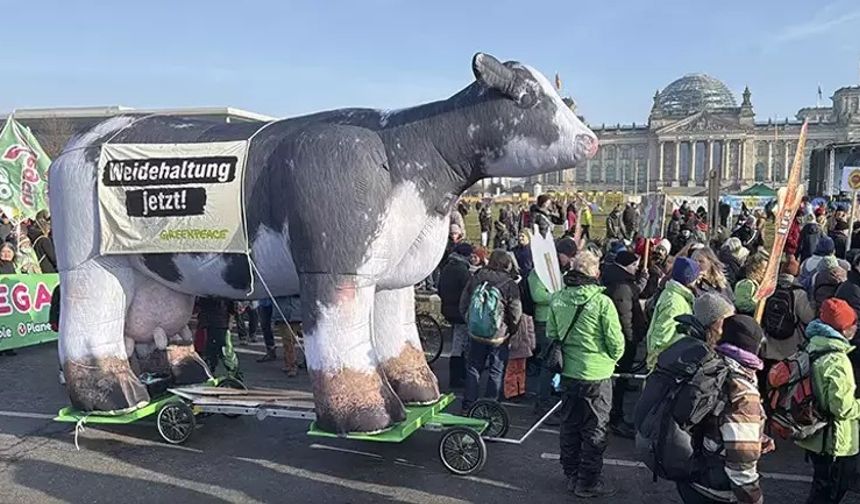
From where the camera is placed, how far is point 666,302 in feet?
19.9

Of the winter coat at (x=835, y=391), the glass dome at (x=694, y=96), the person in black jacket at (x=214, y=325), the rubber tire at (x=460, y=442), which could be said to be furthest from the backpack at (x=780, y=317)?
the glass dome at (x=694, y=96)

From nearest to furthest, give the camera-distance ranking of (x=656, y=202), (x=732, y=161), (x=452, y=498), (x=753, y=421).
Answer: (x=753, y=421) < (x=452, y=498) < (x=656, y=202) < (x=732, y=161)

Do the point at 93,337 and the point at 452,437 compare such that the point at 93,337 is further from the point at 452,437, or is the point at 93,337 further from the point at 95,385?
the point at 452,437

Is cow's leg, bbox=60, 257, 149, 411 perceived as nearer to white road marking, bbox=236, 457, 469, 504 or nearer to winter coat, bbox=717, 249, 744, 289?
white road marking, bbox=236, 457, 469, 504

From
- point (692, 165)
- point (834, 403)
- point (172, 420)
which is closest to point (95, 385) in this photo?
point (172, 420)

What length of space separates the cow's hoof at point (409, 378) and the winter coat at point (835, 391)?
3.01 metres

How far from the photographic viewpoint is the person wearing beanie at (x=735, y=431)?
3.75 m

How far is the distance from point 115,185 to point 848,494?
19.7 feet

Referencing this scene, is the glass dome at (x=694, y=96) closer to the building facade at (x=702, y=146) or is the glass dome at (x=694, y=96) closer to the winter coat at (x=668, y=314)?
the building facade at (x=702, y=146)

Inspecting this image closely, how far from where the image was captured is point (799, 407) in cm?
496

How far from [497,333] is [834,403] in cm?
313

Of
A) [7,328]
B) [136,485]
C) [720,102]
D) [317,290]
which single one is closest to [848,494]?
[317,290]

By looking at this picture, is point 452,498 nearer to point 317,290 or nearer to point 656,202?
→ point 317,290

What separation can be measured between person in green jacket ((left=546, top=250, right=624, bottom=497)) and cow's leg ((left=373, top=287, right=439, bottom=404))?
4.93 feet
